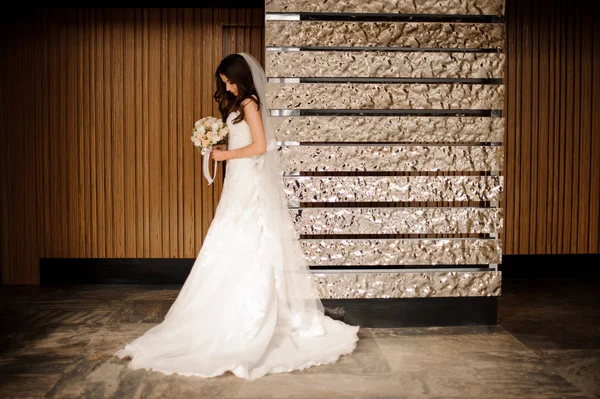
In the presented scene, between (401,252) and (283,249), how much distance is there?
3.18ft

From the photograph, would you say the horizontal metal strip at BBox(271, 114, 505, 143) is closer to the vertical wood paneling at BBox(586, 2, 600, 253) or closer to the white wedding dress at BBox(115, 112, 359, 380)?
the white wedding dress at BBox(115, 112, 359, 380)

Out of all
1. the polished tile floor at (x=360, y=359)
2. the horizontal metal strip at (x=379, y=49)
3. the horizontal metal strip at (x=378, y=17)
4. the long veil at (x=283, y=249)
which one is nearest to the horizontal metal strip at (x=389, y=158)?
the long veil at (x=283, y=249)

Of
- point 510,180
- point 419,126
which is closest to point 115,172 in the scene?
point 419,126

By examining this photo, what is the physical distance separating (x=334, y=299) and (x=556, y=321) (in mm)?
1817

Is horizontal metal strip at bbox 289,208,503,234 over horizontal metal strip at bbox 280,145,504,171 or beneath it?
beneath

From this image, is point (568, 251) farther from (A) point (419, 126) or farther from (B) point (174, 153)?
(B) point (174, 153)

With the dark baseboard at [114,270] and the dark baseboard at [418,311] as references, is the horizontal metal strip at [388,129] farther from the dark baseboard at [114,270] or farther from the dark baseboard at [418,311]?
the dark baseboard at [114,270]

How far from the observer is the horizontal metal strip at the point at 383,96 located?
171 inches

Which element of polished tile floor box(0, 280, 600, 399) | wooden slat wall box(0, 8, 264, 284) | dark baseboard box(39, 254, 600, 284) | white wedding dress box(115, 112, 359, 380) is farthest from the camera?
dark baseboard box(39, 254, 600, 284)

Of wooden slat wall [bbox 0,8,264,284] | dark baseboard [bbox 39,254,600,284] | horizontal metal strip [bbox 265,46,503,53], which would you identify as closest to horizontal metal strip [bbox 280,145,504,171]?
horizontal metal strip [bbox 265,46,503,53]

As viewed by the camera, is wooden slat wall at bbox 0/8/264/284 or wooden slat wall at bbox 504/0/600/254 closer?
wooden slat wall at bbox 0/8/264/284

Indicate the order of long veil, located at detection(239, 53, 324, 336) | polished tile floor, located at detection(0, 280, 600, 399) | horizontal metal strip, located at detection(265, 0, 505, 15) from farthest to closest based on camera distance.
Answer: horizontal metal strip, located at detection(265, 0, 505, 15) → long veil, located at detection(239, 53, 324, 336) → polished tile floor, located at detection(0, 280, 600, 399)

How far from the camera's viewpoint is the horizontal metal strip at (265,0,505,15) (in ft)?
A: 14.1

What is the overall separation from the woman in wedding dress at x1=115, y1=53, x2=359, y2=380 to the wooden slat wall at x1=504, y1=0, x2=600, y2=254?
3.18 metres
